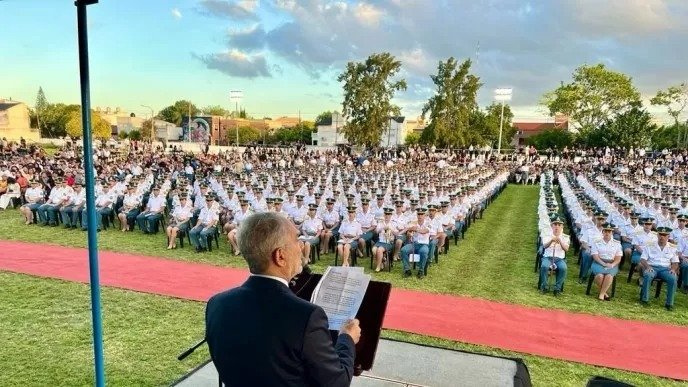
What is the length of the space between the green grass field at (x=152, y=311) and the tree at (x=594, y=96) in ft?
142

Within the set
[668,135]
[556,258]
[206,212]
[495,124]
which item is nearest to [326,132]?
[495,124]

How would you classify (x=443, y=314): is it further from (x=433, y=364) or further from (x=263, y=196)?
(x=263, y=196)

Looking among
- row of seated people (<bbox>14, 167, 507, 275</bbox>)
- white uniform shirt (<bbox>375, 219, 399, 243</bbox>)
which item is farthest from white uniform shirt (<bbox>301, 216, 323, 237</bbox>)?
white uniform shirt (<bbox>375, 219, 399, 243</bbox>)

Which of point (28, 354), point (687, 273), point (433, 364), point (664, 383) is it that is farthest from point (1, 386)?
point (687, 273)

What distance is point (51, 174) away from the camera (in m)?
17.7

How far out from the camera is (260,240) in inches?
80.6

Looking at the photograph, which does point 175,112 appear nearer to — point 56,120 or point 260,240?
point 56,120

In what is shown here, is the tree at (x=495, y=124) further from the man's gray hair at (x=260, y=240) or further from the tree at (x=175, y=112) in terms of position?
the tree at (x=175, y=112)

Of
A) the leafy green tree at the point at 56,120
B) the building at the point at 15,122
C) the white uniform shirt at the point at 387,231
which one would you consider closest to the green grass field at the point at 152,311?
the white uniform shirt at the point at 387,231

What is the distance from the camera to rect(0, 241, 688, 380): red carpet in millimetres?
5938

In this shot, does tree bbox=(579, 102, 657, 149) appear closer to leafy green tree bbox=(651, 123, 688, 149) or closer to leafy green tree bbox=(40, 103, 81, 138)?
leafy green tree bbox=(651, 123, 688, 149)

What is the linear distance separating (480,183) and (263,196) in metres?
8.41

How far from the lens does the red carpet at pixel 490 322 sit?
19.5 feet

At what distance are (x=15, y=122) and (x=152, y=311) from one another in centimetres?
7197
